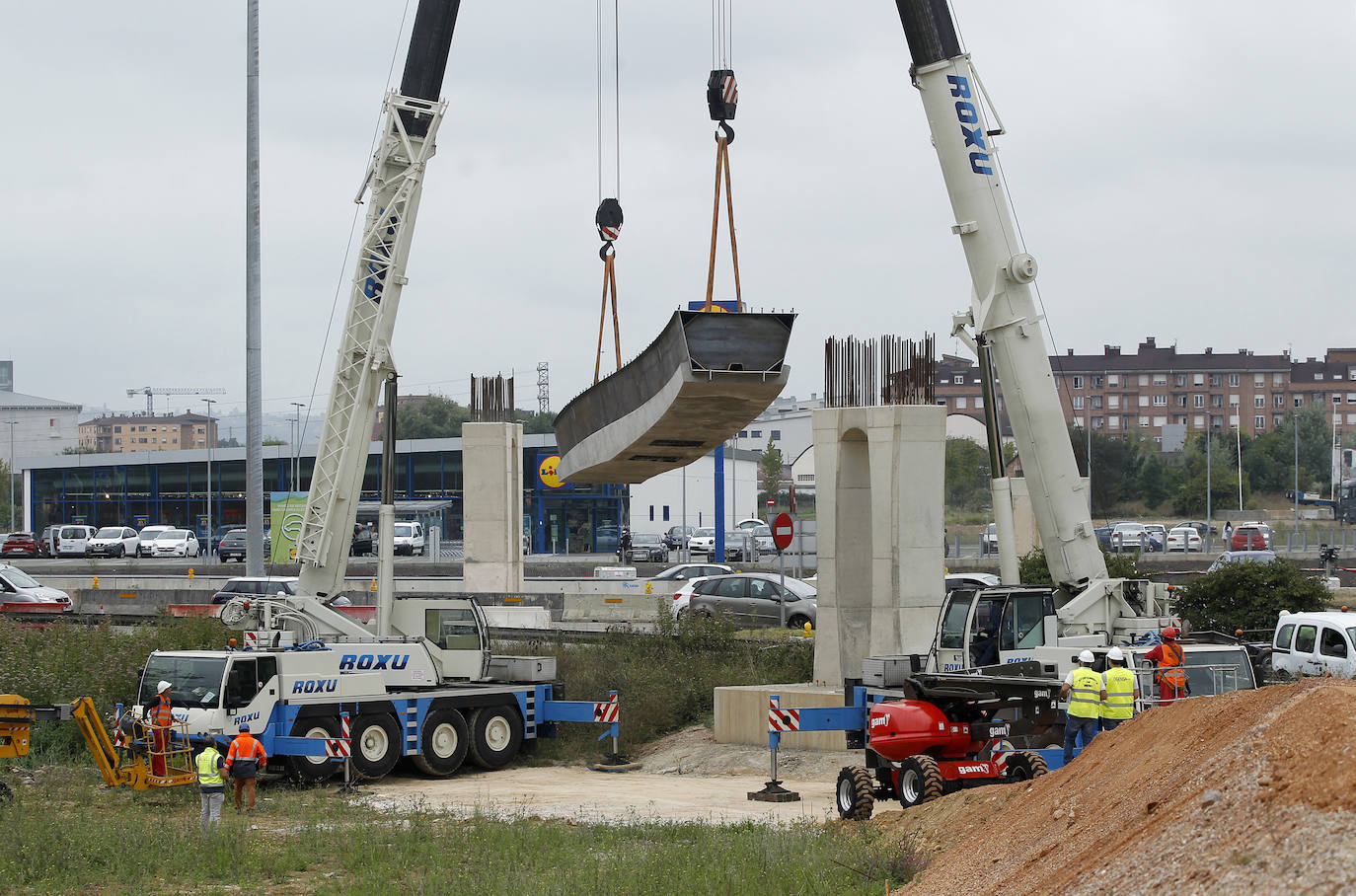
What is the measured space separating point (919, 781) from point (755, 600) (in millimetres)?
16820

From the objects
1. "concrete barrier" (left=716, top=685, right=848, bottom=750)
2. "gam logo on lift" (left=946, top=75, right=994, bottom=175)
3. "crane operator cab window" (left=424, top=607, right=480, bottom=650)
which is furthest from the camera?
"crane operator cab window" (left=424, top=607, right=480, bottom=650)

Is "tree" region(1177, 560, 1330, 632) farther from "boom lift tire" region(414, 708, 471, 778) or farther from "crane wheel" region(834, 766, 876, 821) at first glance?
"boom lift tire" region(414, 708, 471, 778)

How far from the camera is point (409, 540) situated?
63500 mm

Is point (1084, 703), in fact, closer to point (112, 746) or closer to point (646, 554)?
point (112, 746)

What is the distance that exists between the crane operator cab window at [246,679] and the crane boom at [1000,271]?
33.0ft

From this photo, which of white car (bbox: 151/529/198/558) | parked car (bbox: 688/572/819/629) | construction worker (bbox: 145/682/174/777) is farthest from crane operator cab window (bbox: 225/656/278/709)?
white car (bbox: 151/529/198/558)

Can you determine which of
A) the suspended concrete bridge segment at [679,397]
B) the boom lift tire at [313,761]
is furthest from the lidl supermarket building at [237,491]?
the boom lift tire at [313,761]

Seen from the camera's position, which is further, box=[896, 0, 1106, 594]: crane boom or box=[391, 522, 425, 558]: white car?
box=[391, 522, 425, 558]: white car

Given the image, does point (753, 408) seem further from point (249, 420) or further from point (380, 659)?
point (249, 420)

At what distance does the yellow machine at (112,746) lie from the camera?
51.8ft

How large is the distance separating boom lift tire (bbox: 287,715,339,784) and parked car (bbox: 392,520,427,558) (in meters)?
45.8

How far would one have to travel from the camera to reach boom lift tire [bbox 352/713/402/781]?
18109mm

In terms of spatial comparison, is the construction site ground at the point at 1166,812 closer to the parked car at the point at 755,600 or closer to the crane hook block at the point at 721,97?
the crane hook block at the point at 721,97

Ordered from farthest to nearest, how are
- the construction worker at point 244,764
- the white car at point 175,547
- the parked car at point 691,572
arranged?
the white car at point 175,547, the parked car at point 691,572, the construction worker at point 244,764
